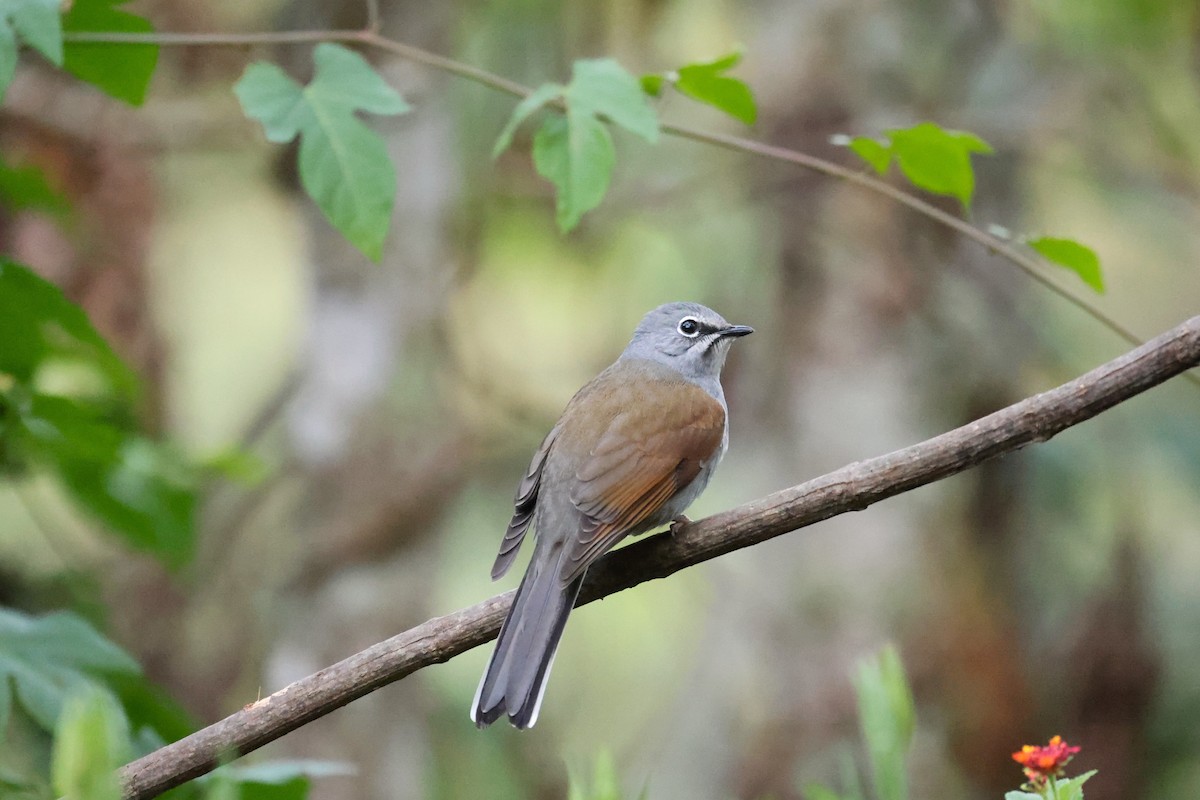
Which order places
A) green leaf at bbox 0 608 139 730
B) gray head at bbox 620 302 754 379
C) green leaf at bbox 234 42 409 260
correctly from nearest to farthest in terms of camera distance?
green leaf at bbox 0 608 139 730, green leaf at bbox 234 42 409 260, gray head at bbox 620 302 754 379

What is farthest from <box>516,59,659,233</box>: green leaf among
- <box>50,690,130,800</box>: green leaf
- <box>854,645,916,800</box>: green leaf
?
<box>50,690,130,800</box>: green leaf

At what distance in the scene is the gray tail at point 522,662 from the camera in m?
3.05

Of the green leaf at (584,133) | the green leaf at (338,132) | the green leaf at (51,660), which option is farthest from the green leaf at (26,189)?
the green leaf at (584,133)

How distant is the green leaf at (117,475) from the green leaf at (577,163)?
143 centimetres

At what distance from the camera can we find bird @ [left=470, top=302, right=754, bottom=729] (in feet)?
10.1

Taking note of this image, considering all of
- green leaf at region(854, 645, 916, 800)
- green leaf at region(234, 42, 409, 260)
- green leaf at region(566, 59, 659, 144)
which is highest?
green leaf at region(566, 59, 659, 144)

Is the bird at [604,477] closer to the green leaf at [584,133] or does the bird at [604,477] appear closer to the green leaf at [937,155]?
the green leaf at [584,133]

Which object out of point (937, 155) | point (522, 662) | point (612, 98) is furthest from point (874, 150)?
point (522, 662)

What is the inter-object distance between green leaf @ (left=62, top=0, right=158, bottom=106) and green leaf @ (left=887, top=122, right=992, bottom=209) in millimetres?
1927

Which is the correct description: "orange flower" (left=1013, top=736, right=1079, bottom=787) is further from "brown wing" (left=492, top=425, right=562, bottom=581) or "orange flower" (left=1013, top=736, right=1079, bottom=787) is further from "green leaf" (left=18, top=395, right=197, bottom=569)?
"green leaf" (left=18, top=395, right=197, bottom=569)

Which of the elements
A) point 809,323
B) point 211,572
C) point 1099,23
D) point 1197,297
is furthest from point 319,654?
point 1197,297

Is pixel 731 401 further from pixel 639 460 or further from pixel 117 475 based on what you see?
pixel 117 475

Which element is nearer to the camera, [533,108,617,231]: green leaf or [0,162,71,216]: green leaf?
[533,108,617,231]: green leaf

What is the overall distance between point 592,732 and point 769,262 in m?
2.82
